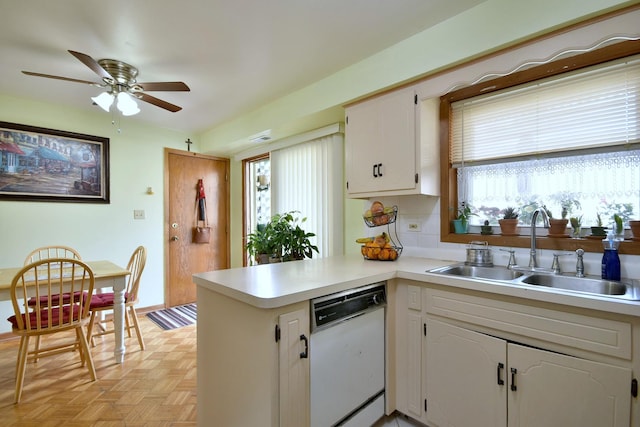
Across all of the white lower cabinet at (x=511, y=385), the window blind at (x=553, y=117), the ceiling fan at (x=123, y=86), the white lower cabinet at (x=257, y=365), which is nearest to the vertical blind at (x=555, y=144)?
the window blind at (x=553, y=117)

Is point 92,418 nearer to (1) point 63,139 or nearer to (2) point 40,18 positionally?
(2) point 40,18

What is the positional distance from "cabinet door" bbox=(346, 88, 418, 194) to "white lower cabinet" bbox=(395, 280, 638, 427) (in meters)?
0.77

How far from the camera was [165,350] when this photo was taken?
269 cm

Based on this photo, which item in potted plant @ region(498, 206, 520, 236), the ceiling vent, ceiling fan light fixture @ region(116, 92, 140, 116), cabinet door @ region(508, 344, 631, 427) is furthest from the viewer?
the ceiling vent

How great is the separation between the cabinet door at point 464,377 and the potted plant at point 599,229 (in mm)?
812

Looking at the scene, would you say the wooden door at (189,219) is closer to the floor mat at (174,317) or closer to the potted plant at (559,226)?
the floor mat at (174,317)

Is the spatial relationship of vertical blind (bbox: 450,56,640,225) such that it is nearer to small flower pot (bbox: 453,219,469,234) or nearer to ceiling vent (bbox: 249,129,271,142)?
small flower pot (bbox: 453,219,469,234)

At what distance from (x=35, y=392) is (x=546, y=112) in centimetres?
376

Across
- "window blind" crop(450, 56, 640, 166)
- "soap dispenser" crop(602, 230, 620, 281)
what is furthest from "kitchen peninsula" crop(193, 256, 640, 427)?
"window blind" crop(450, 56, 640, 166)

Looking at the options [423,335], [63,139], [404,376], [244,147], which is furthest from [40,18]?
[404,376]

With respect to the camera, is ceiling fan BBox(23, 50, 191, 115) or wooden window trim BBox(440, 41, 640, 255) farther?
ceiling fan BBox(23, 50, 191, 115)

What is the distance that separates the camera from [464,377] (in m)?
1.45

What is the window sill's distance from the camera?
1451 mm

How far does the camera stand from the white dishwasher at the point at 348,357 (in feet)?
4.32
